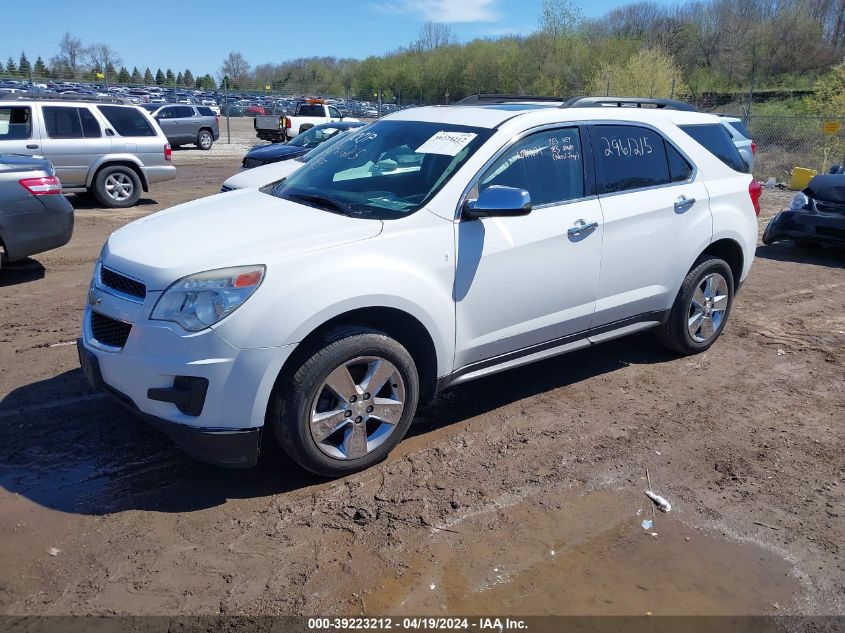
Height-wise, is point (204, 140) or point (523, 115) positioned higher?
point (523, 115)

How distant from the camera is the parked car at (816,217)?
363 inches

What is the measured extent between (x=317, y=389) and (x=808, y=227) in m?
8.24

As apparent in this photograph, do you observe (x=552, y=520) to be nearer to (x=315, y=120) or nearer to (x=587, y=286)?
(x=587, y=286)

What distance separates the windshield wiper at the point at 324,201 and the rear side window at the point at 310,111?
2612 cm

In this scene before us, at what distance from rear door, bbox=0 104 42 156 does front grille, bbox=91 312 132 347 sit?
378 inches

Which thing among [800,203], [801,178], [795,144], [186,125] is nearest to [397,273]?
[800,203]

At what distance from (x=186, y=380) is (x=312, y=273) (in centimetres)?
76

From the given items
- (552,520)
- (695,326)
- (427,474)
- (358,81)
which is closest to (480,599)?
(552,520)

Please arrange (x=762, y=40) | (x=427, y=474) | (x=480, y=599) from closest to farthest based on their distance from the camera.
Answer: (x=480, y=599) < (x=427, y=474) < (x=762, y=40)

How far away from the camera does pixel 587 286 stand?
4625mm

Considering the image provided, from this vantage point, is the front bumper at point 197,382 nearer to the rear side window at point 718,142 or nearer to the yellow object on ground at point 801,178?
the rear side window at point 718,142

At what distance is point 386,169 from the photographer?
177 inches

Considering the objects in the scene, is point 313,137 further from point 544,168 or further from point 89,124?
point 544,168

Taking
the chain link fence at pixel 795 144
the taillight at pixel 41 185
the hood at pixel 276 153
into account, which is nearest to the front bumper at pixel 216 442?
the taillight at pixel 41 185
